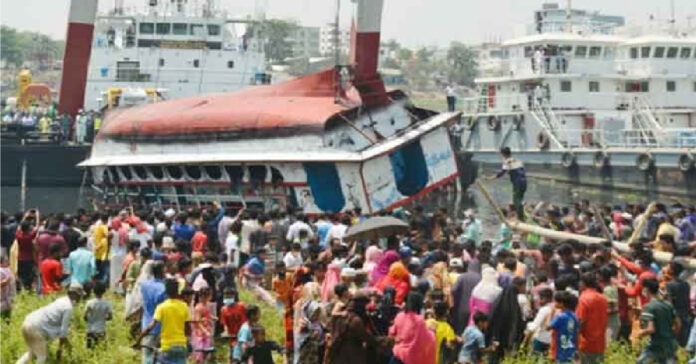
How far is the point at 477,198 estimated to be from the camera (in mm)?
36875

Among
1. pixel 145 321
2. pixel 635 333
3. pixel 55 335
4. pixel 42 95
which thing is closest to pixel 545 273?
pixel 635 333

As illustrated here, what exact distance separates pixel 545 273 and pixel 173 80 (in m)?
27.1

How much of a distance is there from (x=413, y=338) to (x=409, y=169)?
47.5ft

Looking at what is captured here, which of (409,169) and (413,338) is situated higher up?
(409,169)

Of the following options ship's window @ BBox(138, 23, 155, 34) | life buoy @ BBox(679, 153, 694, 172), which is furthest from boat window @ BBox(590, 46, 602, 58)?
ship's window @ BBox(138, 23, 155, 34)

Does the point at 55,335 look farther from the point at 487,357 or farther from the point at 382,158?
the point at 382,158

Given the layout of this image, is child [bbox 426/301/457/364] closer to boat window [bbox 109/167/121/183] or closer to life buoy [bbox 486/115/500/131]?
boat window [bbox 109/167/121/183]

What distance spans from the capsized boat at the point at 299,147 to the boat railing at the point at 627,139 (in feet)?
41.6

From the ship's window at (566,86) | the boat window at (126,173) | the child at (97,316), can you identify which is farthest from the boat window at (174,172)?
the ship's window at (566,86)

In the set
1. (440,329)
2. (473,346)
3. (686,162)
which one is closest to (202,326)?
(440,329)

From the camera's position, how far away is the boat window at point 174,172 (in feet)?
80.8

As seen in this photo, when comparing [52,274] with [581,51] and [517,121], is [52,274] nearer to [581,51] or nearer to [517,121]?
[517,121]

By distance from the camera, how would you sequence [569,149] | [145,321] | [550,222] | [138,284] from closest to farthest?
[145,321]
[138,284]
[550,222]
[569,149]

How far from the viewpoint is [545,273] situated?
444 inches
